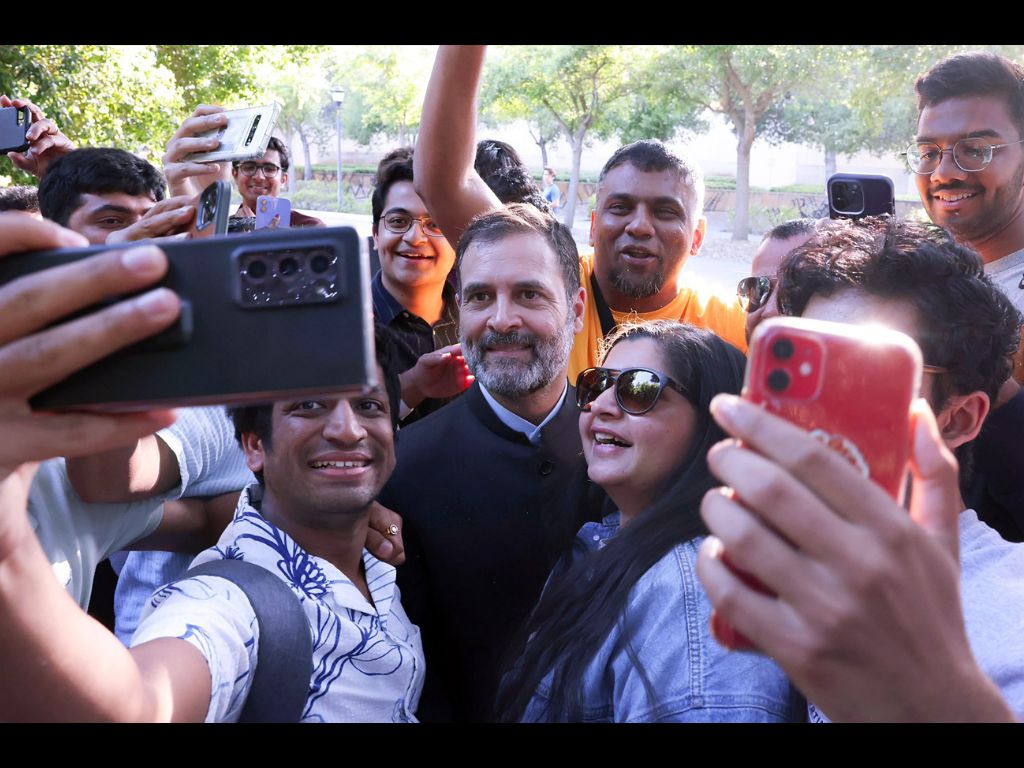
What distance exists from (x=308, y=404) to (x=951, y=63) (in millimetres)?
2578

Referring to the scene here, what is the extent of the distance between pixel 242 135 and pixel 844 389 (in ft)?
8.52

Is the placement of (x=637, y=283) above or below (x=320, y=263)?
below

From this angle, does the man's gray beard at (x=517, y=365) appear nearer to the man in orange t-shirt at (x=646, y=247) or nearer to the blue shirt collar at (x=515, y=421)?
the blue shirt collar at (x=515, y=421)

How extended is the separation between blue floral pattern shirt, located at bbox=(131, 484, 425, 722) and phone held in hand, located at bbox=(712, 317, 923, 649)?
1086mm

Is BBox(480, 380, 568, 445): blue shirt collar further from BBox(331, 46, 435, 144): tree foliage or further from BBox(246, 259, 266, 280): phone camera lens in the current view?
BBox(331, 46, 435, 144): tree foliage

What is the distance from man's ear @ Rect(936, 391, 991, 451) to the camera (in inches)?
74.4

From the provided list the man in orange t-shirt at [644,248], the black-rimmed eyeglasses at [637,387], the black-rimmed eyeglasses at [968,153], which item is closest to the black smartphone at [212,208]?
the black-rimmed eyeglasses at [637,387]

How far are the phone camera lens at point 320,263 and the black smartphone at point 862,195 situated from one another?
2615 mm

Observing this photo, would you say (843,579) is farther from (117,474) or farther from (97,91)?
(97,91)

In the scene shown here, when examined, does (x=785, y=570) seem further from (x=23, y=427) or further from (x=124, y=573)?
(x=124, y=573)

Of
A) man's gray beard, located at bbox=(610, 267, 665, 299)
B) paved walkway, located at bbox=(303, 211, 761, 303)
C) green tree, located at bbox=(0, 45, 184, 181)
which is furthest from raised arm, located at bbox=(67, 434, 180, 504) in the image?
paved walkway, located at bbox=(303, 211, 761, 303)

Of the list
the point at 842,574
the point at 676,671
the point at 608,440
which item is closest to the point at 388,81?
the point at 608,440

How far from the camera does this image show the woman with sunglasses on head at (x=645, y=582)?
1826mm

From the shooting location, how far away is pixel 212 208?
7.59 feet
